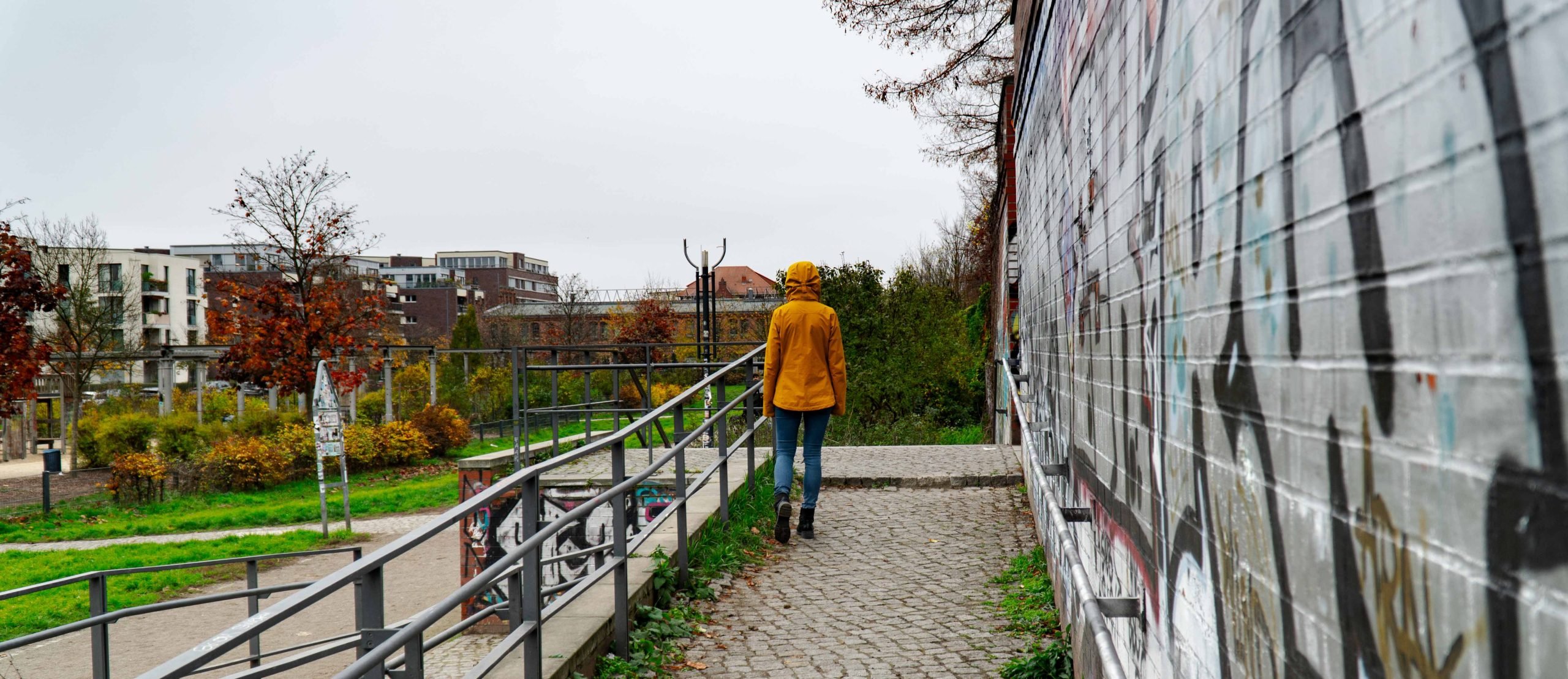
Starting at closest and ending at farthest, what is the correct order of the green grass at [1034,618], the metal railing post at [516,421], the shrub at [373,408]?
the green grass at [1034,618]
the metal railing post at [516,421]
the shrub at [373,408]

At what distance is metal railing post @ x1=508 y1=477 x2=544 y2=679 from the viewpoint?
11.9 ft

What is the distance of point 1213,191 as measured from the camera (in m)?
1.84

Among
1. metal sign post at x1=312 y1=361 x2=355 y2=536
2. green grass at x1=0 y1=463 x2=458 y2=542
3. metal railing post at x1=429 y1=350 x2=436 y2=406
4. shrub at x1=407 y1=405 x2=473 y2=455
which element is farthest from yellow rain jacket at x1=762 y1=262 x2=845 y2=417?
metal railing post at x1=429 y1=350 x2=436 y2=406

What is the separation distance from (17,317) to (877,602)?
2383 cm

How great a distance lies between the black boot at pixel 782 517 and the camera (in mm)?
6945

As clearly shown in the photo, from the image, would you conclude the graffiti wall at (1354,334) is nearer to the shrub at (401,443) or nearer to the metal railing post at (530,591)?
the metal railing post at (530,591)

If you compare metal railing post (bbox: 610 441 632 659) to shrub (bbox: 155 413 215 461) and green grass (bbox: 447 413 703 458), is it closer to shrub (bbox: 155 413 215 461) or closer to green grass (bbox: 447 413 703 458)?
green grass (bbox: 447 413 703 458)

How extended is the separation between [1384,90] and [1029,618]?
178 inches

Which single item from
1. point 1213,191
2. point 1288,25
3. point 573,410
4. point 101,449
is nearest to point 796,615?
point 1213,191

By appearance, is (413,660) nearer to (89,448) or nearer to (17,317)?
(17,317)

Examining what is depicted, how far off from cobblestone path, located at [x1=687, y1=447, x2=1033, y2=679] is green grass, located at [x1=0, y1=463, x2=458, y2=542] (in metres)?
13.6

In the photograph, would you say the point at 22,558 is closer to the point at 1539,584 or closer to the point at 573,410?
the point at 573,410

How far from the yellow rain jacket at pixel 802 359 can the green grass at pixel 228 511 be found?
46.3ft

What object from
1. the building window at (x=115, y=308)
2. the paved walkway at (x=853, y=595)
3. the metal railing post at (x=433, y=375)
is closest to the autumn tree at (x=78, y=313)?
the building window at (x=115, y=308)
